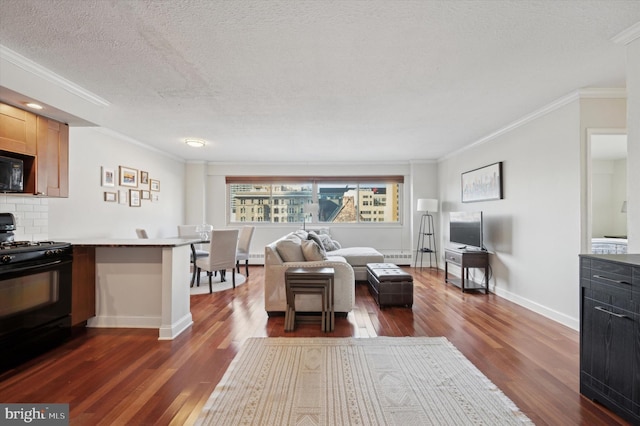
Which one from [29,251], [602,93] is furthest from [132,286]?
[602,93]

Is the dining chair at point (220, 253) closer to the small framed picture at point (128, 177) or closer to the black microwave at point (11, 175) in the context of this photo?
the small framed picture at point (128, 177)

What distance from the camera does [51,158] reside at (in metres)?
3.08

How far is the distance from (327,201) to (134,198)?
4032 millimetres

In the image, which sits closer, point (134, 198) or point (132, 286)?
point (132, 286)

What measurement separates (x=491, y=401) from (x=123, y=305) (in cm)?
348

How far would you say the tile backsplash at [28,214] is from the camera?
3039 mm

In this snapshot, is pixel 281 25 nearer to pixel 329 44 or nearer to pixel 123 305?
pixel 329 44

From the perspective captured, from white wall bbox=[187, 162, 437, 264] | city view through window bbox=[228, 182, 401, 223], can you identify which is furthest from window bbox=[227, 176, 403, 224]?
white wall bbox=[187, 162, 437, 264]

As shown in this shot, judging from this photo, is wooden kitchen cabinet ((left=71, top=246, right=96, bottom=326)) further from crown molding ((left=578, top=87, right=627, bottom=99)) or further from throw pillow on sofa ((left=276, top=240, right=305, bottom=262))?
crown molding ((left=578, top=87, right=627, bottom=99))

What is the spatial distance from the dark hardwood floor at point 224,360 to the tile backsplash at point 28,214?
131cm

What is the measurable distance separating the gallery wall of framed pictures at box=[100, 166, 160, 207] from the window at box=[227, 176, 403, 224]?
6.18ft

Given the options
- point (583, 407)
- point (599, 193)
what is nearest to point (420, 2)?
point (583, 407)

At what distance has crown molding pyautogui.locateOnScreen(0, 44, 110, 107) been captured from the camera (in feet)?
7.67

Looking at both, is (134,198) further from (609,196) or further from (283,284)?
(609,196)
